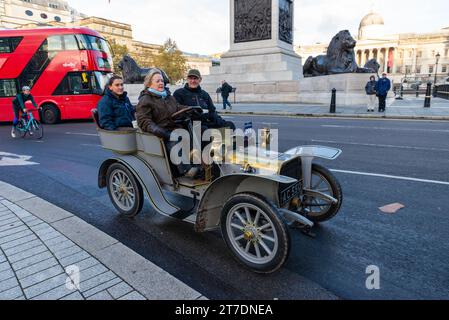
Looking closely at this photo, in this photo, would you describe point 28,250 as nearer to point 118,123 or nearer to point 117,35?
point 118,123

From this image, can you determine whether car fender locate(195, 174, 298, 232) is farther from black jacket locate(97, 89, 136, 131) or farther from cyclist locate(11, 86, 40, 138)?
cyclist locate(11, 86, 40, 138)

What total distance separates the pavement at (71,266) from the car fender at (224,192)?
665mm

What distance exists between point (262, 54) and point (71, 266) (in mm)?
25623

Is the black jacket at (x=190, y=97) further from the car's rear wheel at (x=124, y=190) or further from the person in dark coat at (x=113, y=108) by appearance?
the car's rear wheel at (x=124, y=190)

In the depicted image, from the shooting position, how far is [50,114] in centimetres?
1584

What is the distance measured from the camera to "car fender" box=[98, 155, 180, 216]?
364 cm

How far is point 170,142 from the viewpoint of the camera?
148 inches

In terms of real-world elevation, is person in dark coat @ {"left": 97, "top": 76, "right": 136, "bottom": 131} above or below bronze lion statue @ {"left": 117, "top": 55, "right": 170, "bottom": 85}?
below

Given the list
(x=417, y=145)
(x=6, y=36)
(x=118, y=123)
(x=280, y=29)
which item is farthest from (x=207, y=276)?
(x=280, y=29)

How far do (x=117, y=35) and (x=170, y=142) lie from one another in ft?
300

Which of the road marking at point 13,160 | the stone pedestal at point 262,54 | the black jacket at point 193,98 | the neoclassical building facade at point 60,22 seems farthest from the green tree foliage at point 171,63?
the black jacket at point 193,98

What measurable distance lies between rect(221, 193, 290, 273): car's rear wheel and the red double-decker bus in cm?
1514

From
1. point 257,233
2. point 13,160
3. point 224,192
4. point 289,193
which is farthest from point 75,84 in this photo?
point 257,233

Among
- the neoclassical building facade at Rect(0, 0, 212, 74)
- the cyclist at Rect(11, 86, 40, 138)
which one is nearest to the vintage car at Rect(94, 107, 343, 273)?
the cyclist at Rect(11, 86, 40, 138)
